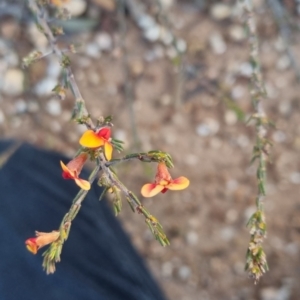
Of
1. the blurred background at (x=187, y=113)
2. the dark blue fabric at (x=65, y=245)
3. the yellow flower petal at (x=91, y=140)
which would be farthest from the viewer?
the blurred background at (x=187, y=113)

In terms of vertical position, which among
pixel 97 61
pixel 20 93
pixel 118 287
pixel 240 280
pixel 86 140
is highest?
pixel 97 61

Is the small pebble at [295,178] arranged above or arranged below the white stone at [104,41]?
below

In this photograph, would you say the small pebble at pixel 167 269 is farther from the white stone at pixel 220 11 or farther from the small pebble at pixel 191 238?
the white stone at pixel 220 11

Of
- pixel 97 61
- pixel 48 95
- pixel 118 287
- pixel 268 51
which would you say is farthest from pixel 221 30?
pixel 118 287

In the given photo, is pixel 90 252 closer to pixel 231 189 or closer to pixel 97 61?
pixel 231 189

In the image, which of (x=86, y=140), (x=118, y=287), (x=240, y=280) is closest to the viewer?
(x=86, y=140)

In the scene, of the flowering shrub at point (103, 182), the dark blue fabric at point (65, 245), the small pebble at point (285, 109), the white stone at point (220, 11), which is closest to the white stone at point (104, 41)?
the white stone at point (220, 11)

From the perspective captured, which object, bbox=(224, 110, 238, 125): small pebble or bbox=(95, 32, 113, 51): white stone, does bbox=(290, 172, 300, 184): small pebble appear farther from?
bbox=(95, 32, 113, 51): white stone

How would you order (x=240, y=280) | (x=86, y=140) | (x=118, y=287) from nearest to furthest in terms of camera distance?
(x=86, y=140), (x=118, y=287), (x=240, y=280)
